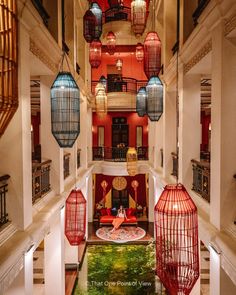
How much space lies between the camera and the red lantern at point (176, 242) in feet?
11.7

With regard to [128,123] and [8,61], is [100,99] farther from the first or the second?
[8,61]

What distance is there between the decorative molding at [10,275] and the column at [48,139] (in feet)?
10.9

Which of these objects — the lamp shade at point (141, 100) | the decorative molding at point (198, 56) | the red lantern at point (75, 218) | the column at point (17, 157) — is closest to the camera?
the column at point (17, 157)

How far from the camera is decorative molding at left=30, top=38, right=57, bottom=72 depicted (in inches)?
222

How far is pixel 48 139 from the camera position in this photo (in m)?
7.49

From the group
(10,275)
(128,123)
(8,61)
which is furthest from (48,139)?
(128,123)

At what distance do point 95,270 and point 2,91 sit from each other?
9858 mm

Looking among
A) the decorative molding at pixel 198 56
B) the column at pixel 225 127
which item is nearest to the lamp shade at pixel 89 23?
the decorative molding at pixel 198 56

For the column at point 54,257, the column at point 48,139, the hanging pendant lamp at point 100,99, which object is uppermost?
the hanging pendant lamp at point 100,99

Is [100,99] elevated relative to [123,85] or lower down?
lower down

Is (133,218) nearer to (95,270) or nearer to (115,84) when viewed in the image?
(95,270)

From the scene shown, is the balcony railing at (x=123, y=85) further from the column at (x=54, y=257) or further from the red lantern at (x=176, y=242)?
the red lantern at (x=176, y=242)

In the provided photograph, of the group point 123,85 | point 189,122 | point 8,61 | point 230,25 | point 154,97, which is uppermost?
point 123,85

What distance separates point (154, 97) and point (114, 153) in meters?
10.6
